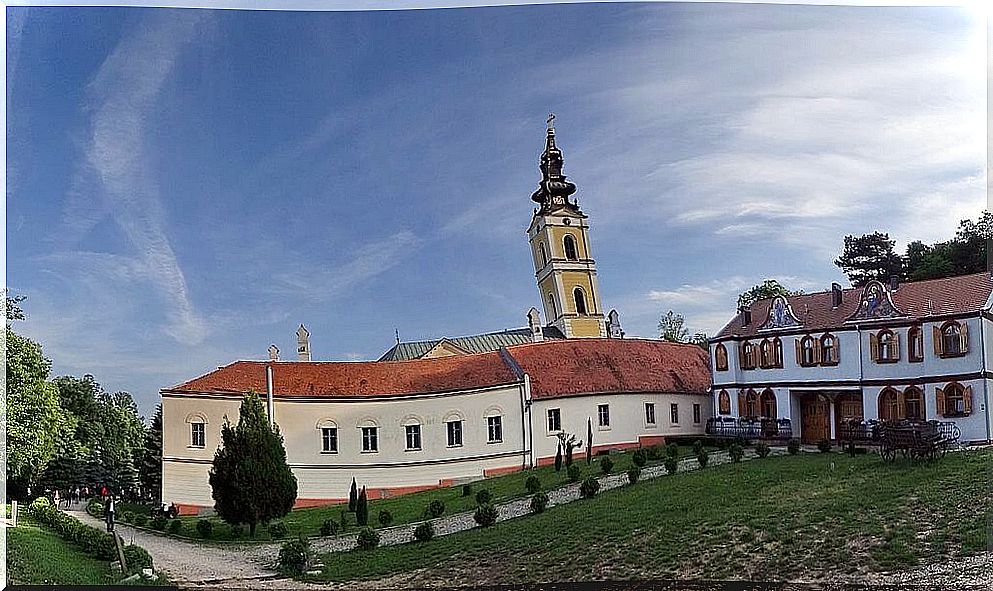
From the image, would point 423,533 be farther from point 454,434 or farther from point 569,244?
point 569,244

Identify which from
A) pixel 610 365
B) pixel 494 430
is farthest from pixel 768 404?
pixel 494 430

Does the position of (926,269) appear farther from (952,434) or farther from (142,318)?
(142,318)

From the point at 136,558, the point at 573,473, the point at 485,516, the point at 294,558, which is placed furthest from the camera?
the point at 573,473

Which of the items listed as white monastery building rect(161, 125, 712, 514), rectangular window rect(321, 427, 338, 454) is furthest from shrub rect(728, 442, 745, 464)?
rectangular window rect(321, 427, 338, 454)

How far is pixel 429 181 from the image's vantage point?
9.62 meters

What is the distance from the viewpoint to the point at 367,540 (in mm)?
8992

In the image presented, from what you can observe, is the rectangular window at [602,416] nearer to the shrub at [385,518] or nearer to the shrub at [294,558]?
the shrub at [385,518]

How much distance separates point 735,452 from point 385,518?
3194 mm

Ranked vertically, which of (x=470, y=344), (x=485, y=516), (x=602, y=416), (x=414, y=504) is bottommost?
(x=485, y=516)

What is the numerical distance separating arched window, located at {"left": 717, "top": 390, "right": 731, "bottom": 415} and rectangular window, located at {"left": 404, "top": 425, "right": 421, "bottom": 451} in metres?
2.81

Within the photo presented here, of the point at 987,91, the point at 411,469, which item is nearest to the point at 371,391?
the point at 411,469

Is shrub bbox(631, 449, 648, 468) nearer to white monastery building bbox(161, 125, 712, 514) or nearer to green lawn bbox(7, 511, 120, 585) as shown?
white monastery building bbox(161, 125, 712, 514)

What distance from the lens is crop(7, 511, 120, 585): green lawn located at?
29.2 ft

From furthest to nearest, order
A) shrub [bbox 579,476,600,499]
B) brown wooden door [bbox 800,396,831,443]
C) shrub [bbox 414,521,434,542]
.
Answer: brown wooden door [bbox 800,396,831,443] < shrub [bbox 579,476,600,499] < shrub [bbox 414,521,434,542]
